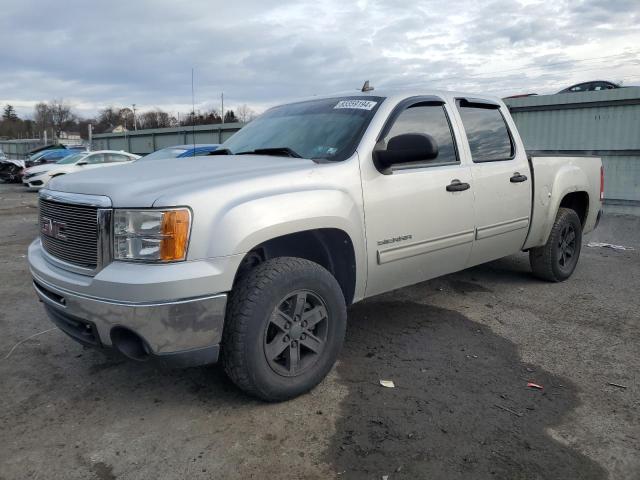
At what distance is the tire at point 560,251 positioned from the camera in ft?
17.7

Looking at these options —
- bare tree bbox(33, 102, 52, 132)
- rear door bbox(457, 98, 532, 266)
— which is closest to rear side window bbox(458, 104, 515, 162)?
rear door bbox(457, 98, 532, 266)

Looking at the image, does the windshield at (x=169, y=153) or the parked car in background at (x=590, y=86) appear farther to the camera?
the parked car in background at (x=590, y=86)

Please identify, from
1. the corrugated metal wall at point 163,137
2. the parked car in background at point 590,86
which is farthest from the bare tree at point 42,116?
the parked car in background at point 590,86

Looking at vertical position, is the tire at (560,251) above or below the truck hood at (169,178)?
below

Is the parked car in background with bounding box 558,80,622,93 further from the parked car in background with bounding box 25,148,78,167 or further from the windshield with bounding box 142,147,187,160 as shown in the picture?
the parked car in background with bounding box 25,148,78,167

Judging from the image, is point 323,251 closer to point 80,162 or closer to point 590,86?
point 80,162

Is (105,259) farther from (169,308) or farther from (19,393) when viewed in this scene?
(19,393)

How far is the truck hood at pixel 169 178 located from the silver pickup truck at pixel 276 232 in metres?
0.01

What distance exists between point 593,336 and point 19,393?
4.10 metres

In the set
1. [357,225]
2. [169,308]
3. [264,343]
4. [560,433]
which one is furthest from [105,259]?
[560,433]

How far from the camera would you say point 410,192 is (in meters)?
3.66

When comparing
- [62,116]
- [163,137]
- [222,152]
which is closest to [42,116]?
[62,116]

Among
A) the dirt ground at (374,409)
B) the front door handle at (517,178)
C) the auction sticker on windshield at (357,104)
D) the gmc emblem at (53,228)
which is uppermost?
the auction sticker on windshield at (357,104)

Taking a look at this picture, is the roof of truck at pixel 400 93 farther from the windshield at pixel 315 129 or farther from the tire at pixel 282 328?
the tire at pixel 282 328
